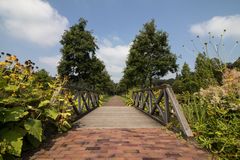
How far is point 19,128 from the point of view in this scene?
3215 millimetres

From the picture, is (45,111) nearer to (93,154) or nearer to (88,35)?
(93,154)

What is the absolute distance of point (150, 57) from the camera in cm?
2202

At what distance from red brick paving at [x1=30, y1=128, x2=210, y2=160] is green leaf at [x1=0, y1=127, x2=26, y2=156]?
45cm

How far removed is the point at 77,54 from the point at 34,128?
57.6ft

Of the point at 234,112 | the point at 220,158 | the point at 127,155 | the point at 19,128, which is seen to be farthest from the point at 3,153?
the point at 234,112

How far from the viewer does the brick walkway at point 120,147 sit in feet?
11.0

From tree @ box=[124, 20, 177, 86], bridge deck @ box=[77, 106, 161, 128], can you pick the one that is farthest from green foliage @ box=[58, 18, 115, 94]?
bridge deck @ box=[77, 106, 161, 128]

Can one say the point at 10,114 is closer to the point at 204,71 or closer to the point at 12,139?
the point at 12,139

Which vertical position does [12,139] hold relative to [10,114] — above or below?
below

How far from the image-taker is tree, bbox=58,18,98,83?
20.8 metres

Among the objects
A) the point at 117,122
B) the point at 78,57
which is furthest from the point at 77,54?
the point at 117,122

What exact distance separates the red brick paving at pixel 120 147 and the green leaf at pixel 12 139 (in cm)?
45

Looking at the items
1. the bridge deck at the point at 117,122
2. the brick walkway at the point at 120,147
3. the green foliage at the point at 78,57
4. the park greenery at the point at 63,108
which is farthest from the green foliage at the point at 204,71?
the green foliage at the point at 78,57

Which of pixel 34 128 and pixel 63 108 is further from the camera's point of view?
pixel 63 108
